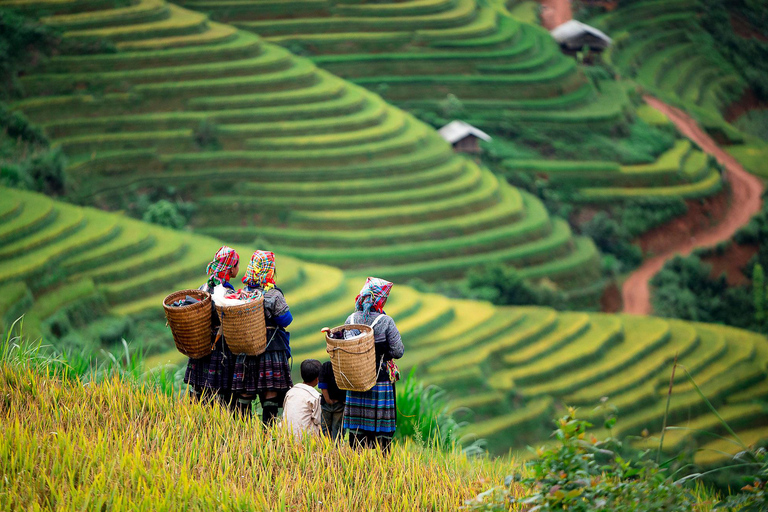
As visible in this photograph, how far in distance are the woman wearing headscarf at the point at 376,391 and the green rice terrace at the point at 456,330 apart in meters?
8.63

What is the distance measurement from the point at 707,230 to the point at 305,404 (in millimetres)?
27763

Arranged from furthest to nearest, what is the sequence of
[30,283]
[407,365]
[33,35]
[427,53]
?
[427,53] → [33,35] → [407,365] → [30,283]

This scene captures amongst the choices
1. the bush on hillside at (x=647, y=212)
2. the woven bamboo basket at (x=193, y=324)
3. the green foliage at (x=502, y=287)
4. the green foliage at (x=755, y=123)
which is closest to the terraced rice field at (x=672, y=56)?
the green foliage at (x=755, y=123)

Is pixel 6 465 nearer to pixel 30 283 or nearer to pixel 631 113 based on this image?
pixel 30 283

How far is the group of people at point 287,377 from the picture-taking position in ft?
17.7

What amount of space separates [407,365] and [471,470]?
35.3 ft

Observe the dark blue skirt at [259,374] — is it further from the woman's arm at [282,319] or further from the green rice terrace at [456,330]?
the green rice terrace at [456,330]

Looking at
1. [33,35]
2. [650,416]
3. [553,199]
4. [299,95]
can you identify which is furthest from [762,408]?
[33,35]

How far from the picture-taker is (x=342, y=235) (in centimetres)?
2220

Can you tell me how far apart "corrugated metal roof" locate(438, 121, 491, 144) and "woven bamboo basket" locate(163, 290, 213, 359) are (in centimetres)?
2261

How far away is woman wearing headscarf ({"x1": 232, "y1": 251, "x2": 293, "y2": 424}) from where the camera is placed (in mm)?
5688

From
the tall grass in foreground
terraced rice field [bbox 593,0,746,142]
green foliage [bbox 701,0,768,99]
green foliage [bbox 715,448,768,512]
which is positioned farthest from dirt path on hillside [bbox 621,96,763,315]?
green foliage [bbox 715,448,768,512]

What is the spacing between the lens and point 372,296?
17.6 feet

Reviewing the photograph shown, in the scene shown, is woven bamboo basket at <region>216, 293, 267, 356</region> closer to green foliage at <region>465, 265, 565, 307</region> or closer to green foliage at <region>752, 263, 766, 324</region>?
green foliage at <region>465, 265, 565, 307</region>
